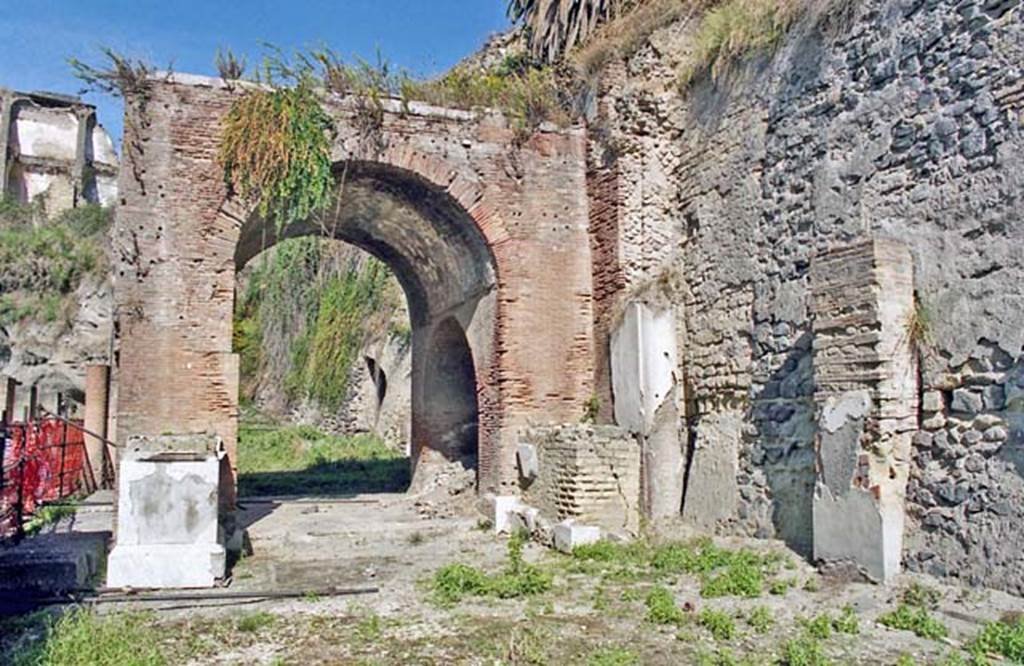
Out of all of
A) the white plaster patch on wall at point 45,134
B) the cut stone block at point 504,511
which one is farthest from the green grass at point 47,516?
the white plaster patch on wall at point 45,134

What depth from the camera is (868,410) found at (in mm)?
6445

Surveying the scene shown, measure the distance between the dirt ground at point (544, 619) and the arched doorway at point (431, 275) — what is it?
11.7ft

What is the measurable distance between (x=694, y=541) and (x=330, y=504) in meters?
6.13

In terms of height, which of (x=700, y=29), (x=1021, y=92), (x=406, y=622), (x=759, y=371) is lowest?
(x=406, y=622)

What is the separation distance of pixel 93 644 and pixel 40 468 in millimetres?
8495

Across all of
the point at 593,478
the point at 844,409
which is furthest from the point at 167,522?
the point at 844,409

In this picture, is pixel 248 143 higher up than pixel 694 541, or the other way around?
pixel 248 143

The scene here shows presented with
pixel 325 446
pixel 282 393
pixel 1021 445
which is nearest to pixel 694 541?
pixel 1021 445

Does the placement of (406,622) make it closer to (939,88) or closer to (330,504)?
(939,88)

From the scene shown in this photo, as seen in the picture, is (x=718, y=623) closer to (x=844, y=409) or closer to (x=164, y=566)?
(x=844, y=409)

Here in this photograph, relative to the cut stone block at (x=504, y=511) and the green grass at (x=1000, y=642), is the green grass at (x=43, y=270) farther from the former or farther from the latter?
the green grass at (x=1000, y=642)

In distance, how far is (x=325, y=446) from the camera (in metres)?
19.8

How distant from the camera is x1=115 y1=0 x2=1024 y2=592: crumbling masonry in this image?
6254 millimetres

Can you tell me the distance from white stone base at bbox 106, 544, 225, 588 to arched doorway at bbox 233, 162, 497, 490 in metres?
3.76
